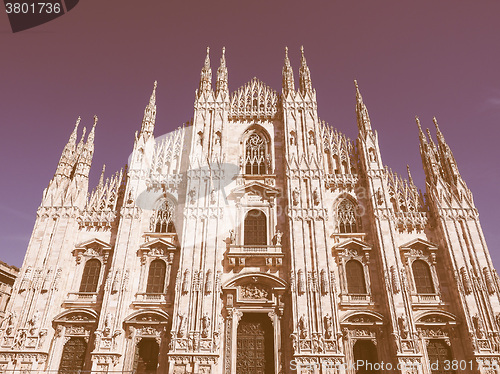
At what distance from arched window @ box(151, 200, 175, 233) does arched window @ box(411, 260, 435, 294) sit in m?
16.1

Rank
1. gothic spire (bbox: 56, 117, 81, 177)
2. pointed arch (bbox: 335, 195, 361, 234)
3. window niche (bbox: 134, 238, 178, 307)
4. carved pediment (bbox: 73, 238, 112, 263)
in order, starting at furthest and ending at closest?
gothic spire (bbox: 56, 117, 81, 177) → pointed arch (bbox: 335, 195, 361, 234) → carved pediment (bbox: 73, 238, 112, 263) → window niche (bbox: 134, 238, 178, 307)

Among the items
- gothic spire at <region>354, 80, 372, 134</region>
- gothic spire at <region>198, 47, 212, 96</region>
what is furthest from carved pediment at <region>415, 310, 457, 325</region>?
gothic spire at <region>198, 47, 212, 96</region>

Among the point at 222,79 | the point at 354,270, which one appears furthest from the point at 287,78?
the point at 354,270

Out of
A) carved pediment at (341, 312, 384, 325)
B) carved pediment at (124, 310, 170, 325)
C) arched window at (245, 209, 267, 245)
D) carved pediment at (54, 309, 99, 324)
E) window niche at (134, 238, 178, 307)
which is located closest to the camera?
carved pediment at (341, 312, 384, 325)

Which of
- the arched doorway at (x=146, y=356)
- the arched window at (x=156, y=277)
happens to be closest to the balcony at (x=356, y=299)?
the arched window at (x=156, y=277)

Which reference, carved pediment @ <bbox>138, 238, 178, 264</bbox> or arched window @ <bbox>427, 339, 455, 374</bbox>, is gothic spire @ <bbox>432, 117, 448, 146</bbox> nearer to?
arched window @ <bbox>427, 339, 455, 374</bbox>

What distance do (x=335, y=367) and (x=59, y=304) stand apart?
658 inches

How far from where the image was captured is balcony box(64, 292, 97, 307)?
21.9 m

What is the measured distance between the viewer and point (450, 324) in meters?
20.5

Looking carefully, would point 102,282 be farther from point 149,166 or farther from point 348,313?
point 348,313

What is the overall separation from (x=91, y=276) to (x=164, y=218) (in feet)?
19.3

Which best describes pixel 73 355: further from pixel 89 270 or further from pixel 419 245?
pixel 419 245

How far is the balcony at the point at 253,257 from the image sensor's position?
2258 cm

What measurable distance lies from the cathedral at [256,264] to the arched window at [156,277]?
13 centimetres
